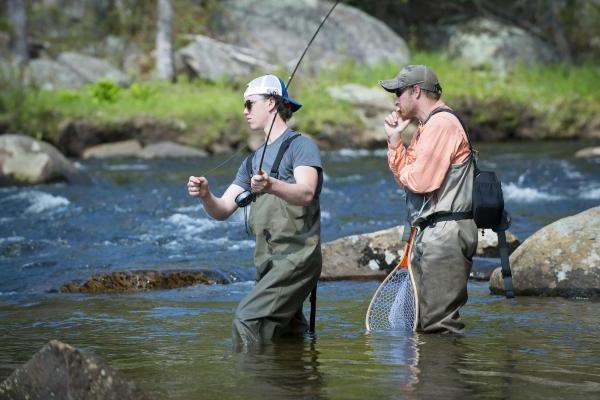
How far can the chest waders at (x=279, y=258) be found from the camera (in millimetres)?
5844

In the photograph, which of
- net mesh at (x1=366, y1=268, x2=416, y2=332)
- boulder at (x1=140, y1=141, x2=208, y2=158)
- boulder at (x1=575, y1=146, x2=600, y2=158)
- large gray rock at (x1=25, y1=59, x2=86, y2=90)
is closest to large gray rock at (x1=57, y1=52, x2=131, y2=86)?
large gray rock at (x1=25, y1=59, x2=86, y2=90)

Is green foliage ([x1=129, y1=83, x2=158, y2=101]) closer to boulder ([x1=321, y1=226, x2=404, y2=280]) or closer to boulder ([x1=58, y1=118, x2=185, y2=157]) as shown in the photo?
boulder ([x1=58, y1=118, x2=185, y2=157])

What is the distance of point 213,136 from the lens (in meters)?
22.8

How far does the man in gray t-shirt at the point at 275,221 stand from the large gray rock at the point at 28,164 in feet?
37.3

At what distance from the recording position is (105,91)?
2459 centimetres

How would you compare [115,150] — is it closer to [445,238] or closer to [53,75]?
[53,75]

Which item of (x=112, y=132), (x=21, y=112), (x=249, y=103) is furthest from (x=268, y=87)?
(x=21, y=112)

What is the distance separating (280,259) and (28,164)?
38.5 feet

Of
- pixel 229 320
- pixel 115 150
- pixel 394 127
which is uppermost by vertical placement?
pixel 115 150

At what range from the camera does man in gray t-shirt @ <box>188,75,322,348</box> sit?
5.82m

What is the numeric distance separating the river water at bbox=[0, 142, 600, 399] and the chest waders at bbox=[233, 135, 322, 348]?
256mm

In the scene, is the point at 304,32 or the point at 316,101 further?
the point at 304,32

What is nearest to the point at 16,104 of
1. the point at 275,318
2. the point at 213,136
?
the point at 213,136

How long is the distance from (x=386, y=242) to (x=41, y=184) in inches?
323
